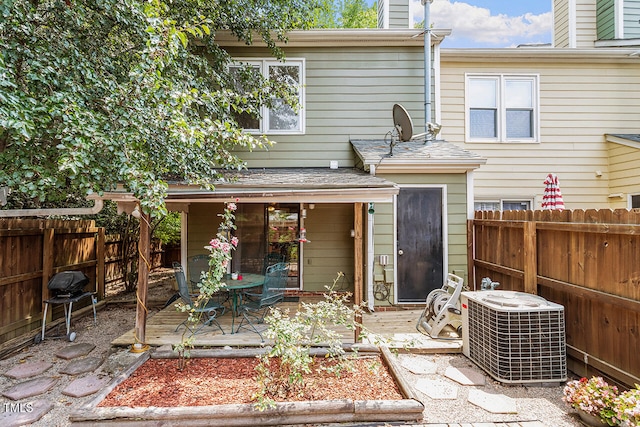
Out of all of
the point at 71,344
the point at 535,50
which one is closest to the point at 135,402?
the point at 71,344

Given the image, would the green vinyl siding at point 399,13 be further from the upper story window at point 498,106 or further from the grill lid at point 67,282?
the grill lid at point 67,282

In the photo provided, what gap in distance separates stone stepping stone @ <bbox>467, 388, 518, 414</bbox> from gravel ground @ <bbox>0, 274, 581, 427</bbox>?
0.04 metres

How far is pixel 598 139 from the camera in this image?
729 centimetres

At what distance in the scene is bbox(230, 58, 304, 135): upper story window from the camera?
22.0 ft

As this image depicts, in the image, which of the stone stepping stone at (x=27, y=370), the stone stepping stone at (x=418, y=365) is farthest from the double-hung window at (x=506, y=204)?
the stone stepping stone at (x=27, y=370)

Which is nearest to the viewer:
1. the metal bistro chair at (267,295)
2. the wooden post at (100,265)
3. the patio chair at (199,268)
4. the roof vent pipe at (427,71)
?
the metal bistro chair at (267,295)

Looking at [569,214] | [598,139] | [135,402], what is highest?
[598,139]

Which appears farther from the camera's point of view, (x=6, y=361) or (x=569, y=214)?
(x=6, y=361)

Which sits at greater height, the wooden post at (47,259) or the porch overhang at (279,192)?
the porch overhang at (279,192)

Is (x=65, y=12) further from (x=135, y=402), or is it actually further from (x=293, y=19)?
(x=135, y=402)

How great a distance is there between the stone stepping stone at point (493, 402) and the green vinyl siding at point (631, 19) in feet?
31.1

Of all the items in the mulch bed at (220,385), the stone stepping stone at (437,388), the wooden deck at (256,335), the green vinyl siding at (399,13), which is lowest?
the stone stepping stone at (437,388)

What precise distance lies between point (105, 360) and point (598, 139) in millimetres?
10349

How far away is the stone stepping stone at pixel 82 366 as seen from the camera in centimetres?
389
